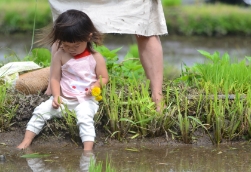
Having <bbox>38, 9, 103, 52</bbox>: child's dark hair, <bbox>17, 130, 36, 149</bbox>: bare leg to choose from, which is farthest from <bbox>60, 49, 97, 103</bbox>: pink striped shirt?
<bbox>17, 130, 36, 149</bbox>: bare leg

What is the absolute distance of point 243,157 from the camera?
366cm

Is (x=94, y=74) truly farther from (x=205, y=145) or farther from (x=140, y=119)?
(x=205, y=145)

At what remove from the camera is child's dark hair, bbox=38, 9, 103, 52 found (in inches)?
150

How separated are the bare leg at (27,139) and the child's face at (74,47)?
1.73 ft

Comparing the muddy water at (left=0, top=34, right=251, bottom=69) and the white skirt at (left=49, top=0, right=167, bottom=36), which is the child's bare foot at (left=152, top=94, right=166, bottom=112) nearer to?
the white skirt at (left=49, top=0, right=167, bottom=36)

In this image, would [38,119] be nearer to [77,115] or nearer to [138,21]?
[77,115]

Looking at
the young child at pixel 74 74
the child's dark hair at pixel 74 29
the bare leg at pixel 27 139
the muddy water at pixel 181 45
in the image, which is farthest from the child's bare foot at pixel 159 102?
the muddy water at pixel 181 45

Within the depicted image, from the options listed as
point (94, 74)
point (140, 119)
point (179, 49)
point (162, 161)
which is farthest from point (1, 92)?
point (179, 49)

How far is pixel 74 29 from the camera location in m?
3.82

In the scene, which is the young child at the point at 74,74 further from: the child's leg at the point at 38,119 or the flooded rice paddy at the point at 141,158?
the flooded rice paddy at the point at 141,158

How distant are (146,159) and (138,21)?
0.89 m

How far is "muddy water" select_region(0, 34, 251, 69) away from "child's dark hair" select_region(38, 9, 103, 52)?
5.52m

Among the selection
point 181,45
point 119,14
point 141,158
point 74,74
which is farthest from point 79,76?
point 181,45

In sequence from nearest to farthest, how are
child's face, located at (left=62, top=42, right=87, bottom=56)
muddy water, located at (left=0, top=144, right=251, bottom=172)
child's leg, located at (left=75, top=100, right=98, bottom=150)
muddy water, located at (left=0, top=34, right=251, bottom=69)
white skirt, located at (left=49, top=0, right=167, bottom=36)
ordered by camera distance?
muddy water, located at (left=0, top=144, right=251, bottom=172) → child's leg, located at (left=75, top=100, right=98, bottom=150) → child's face, located at (left=62, top=42, right=87, bottom=56) → white skirt, located at (left=49, top=0, right=167, bottom=36) → muddy water, located at (left=0, top=34, right=251, bottom=69)
